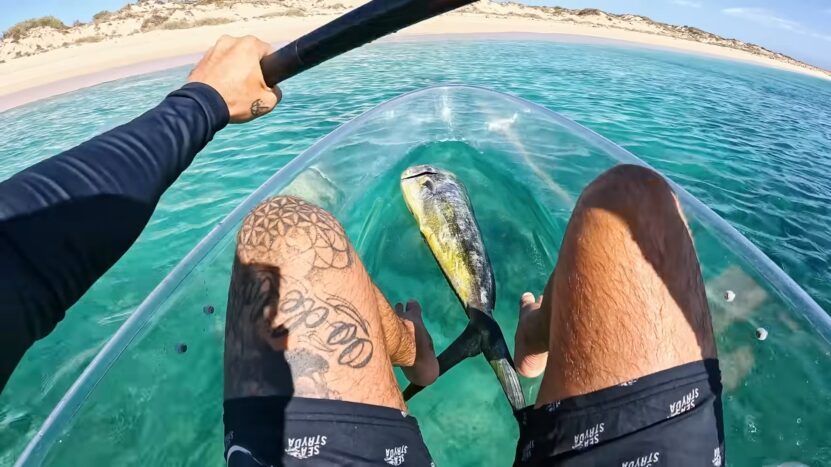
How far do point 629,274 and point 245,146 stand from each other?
6.41m

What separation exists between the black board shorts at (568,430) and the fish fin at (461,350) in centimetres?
108

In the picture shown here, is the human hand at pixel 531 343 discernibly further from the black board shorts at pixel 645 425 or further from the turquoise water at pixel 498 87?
the black board shorts at pixel 645 425

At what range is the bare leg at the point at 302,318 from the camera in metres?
1.50

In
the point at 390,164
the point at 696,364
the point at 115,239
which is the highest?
the point at 115,239

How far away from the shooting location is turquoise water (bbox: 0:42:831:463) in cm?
351

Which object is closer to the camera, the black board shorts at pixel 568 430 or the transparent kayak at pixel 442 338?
the black board shorts at pixel 568 430

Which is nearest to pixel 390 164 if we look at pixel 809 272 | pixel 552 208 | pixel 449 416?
pixel 552 208

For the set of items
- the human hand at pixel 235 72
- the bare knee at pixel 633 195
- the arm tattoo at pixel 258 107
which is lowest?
the bare knee at pixel 633 195

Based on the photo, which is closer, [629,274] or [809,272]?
[629,274]

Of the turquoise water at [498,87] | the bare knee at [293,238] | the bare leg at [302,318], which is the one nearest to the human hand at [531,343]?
the turquoise water at [498,87]

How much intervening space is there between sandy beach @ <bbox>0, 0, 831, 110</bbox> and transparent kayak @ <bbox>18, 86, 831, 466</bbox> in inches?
573

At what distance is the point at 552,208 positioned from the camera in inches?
153

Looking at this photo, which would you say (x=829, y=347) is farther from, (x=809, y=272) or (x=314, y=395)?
(x=809, y=272)

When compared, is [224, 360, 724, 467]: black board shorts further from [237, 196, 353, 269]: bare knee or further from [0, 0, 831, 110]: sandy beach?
[0, 0, 831, 110]: sandy beach
